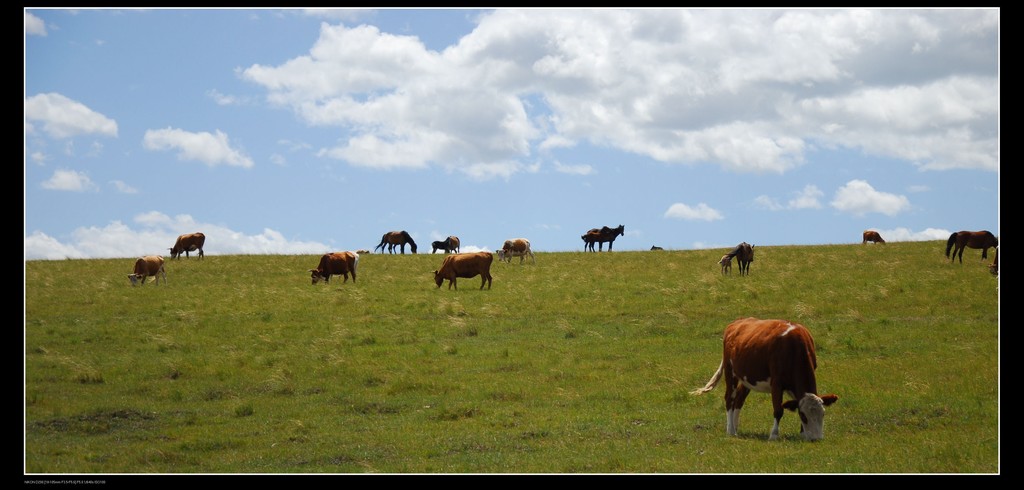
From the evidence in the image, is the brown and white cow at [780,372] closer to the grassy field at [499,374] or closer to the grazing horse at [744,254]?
the grassy field at [499,374]

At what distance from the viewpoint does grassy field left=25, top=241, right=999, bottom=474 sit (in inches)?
497

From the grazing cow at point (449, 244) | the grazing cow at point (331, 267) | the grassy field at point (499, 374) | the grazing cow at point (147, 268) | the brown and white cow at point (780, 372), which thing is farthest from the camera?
the grazing cow at point (449, 244)

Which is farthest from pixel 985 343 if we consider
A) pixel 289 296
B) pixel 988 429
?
pixel 289 296

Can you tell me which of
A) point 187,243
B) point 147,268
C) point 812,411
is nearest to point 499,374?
point 812,411

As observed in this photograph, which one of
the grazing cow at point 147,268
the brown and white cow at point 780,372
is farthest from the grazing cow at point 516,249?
the brown and white cow at point 780,372

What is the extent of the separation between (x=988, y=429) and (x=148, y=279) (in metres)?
35.3

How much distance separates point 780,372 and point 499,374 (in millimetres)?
8040

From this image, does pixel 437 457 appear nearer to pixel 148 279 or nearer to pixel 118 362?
pixel 118 362

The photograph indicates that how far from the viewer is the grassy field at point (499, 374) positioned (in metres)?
12.6

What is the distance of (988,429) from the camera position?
1348 centimetres

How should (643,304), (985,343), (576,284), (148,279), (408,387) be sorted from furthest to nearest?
1. (148,279)
2. (576,284)
3. (643,304)
4. (985,343)
5. (408,387)

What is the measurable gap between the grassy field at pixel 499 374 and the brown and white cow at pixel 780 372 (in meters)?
0.42

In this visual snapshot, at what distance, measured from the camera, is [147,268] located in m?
37.9

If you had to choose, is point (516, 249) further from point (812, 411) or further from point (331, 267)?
point (812, 411)
